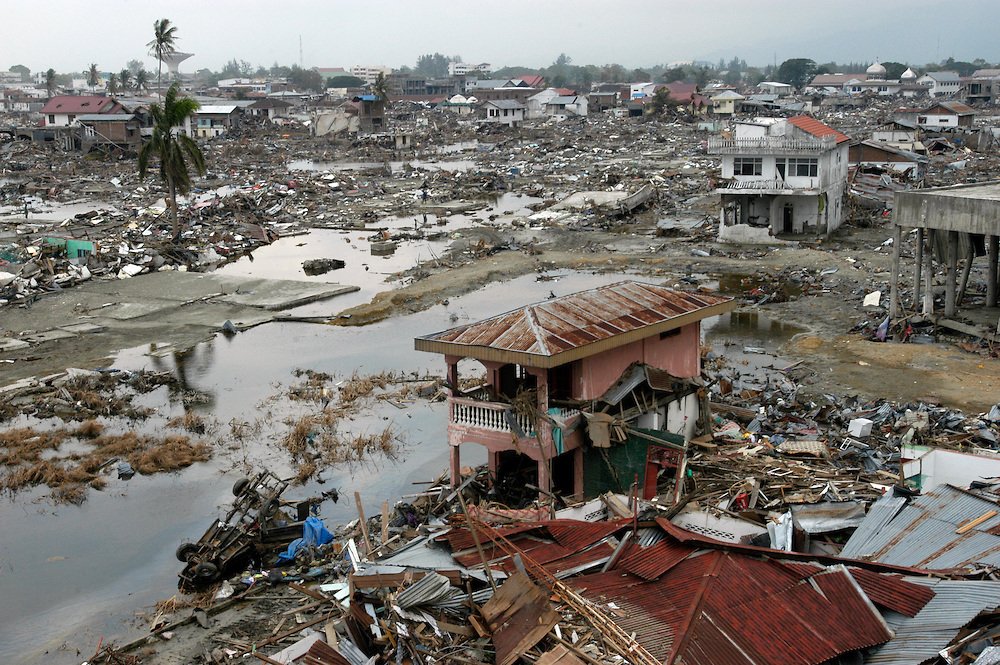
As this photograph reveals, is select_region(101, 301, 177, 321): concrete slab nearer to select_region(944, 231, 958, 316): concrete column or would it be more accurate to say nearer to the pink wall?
the pink wall

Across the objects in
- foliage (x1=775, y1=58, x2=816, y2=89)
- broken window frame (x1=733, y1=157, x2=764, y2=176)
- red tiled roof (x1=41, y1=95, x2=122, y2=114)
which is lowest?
broken window frame (x1=733, y1=157, x2=764, y2=176)

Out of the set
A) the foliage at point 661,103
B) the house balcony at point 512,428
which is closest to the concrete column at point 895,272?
the house balcony at point 512,428

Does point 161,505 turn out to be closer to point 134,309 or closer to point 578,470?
point 578,470

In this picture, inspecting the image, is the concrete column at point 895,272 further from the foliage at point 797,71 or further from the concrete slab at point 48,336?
the foliage at point 797,71

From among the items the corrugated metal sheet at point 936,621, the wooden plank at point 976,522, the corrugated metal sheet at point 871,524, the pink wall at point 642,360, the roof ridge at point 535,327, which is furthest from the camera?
the pink wall at point 642,360

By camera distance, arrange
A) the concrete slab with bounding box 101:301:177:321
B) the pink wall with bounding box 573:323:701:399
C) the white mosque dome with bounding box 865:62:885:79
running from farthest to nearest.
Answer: the white mosque dome with bounding box 865:62:885:79 → the concrete slab with bounding box 101:301:177:321 → the pink wall with bounding box 573:323:701:399

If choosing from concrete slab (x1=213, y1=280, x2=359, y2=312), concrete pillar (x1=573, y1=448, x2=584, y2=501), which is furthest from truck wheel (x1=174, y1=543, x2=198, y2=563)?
concrete slab (x1=213, y1=280, x2=359, y2=312)
